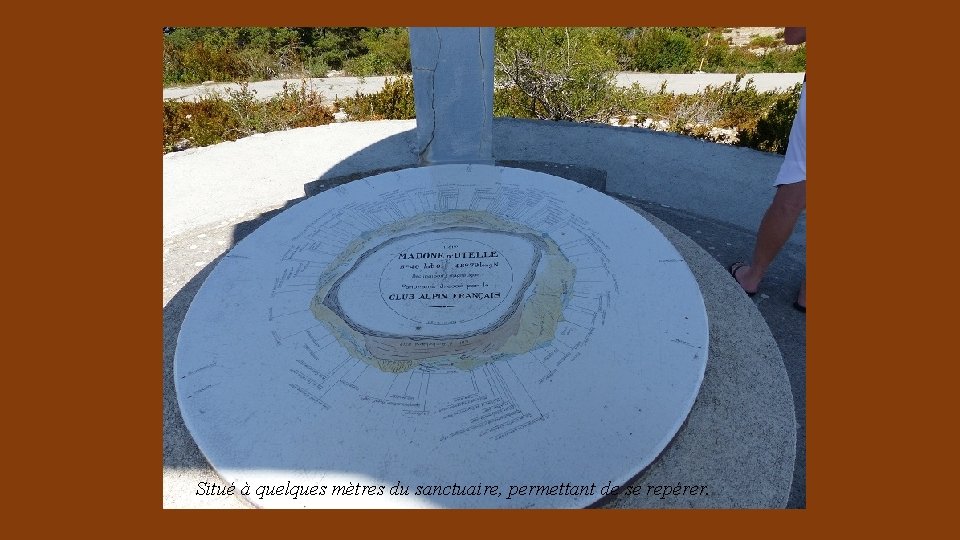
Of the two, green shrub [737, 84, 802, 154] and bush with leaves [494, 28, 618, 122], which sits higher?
bush with leaves [494, 28, 618, 122]

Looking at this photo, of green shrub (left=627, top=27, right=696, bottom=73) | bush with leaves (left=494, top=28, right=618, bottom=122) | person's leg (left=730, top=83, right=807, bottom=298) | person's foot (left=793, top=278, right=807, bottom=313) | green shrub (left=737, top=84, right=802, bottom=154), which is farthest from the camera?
green shrub (left=627, top=27, right=696, bottom=73)

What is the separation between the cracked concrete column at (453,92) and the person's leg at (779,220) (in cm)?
191

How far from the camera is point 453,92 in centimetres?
390

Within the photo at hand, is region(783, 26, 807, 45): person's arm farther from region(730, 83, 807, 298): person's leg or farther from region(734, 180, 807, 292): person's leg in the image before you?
region(734, 180, 807, 292): person's leg

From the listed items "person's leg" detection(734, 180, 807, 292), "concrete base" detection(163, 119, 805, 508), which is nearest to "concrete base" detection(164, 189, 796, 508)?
"concrete base" detection(163, 119, 805, 508)

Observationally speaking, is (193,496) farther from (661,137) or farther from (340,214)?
(661,137)

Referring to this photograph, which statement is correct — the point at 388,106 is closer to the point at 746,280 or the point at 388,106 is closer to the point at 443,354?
the point at 746,280

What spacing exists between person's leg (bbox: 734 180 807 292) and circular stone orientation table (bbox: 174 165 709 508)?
931mm

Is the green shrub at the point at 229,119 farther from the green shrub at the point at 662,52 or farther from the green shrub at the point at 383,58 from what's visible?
the green shrub at the point at 662,52

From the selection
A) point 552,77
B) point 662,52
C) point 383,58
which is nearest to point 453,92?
point 552,77

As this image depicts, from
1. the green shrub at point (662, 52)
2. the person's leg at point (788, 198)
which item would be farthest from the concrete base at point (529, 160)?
the green shrub at point (662, 52)

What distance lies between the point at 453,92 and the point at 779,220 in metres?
2.25

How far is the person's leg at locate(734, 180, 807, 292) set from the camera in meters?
3.32

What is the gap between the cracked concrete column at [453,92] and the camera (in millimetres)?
3721
